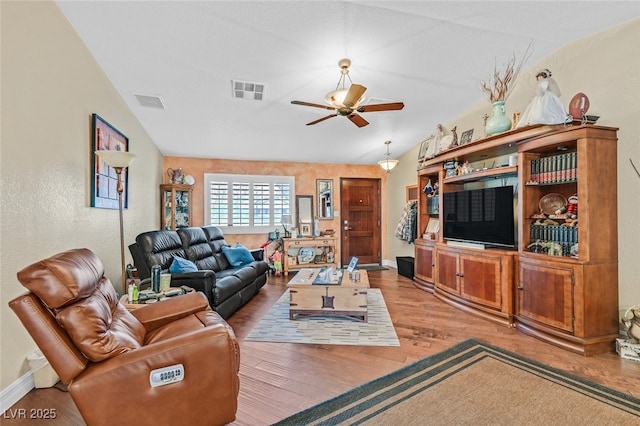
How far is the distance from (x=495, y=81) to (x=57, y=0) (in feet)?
14.2

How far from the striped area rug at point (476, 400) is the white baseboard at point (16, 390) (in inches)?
69.0

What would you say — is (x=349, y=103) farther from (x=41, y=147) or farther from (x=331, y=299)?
A: (x=41, y=147)

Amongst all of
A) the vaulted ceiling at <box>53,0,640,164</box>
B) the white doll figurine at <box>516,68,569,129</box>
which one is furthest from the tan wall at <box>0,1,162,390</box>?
the white doll figurine at <box>516,68,569,129</box>

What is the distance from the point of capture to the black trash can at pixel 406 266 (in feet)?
17.8

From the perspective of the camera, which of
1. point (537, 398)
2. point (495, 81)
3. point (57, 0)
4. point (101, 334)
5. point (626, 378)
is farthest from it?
point (495, 81)

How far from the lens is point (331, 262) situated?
6.30 metres

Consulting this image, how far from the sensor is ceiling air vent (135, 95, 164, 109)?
12.1ft

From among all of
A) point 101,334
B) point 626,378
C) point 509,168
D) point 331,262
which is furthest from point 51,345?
point 331,262

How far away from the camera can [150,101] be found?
12.5 feet

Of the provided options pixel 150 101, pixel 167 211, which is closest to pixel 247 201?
pixel 167 211

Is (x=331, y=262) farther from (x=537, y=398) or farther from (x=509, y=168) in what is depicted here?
(x=537, y=398)

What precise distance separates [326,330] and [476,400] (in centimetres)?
152

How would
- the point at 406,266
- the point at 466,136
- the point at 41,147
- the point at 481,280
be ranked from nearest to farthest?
the point at 41,147, the point at 481,280, the point at 466,136, the point at 406,266

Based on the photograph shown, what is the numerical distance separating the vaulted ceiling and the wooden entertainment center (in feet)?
3.11
